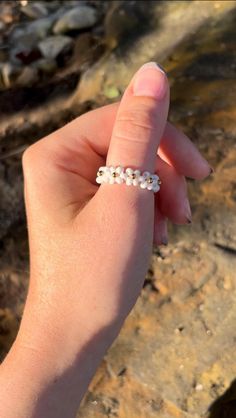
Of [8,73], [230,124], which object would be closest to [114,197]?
[230,124]

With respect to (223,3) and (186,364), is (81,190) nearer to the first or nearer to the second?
(186,364)

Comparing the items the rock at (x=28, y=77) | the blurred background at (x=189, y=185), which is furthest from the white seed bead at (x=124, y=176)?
the rock at (x=28, y=77)

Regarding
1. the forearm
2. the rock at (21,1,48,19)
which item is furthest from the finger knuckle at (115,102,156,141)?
the rock at (21,1,48,19)

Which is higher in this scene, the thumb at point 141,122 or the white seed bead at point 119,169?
the thumb at point 141,122

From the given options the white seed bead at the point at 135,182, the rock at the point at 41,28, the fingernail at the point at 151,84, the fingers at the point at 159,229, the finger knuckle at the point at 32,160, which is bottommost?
the rock at the point at 41,28

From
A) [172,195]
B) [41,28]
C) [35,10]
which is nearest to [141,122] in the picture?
[172,195]

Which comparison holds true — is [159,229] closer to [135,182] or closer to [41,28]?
[135,182]

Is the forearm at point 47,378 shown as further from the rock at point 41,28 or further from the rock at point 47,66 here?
the rock at point 41,28
